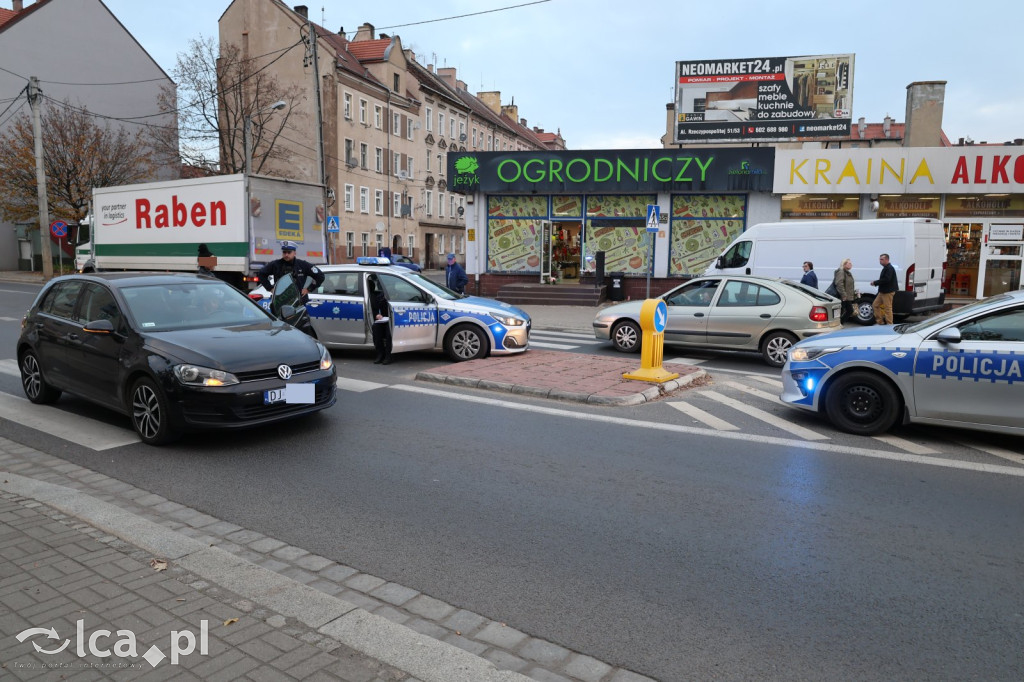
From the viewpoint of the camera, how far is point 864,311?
17.8 metres

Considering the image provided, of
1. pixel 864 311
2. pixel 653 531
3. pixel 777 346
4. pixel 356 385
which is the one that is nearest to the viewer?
pixel 653 531

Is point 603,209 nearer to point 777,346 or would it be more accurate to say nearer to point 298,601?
point 777,346

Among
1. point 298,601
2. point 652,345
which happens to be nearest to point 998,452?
point 652,345

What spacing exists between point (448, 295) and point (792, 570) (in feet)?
Result: 27.6

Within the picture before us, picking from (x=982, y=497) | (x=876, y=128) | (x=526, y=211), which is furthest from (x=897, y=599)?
(x=876, y=128)

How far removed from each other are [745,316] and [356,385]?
6448 mm

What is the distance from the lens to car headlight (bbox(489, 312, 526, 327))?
37.7 feet

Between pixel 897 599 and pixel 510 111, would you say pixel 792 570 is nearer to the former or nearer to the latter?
pixel 897 599

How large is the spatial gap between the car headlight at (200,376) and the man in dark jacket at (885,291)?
1448cm

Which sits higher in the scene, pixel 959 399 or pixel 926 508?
pixel 959 399

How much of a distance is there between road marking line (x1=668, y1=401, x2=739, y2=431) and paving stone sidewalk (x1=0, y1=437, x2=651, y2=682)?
4640 mm

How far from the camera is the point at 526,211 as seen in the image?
25.5 metres

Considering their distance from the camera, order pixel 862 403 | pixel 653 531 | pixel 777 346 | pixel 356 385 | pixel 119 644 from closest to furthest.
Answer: pixel 119 644, pixel 653 531, pixel 862 403, pixel 356 385, pixel 777 346

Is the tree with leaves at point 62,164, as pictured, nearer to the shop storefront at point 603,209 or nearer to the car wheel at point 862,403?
the shop storefront at point 603,209
